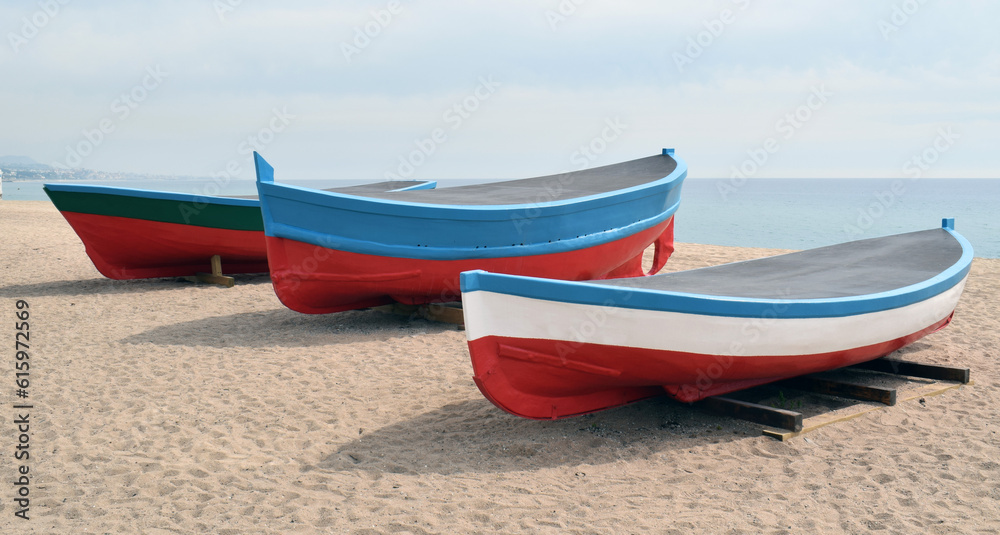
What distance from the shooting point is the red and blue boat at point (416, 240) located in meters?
6.60

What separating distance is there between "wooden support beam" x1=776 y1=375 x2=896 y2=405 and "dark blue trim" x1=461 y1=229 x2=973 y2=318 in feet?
2.03

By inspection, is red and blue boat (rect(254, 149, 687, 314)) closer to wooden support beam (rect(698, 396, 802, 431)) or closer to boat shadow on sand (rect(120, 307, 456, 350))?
boat shadow on sand (rect(120, 307, 456, 350))

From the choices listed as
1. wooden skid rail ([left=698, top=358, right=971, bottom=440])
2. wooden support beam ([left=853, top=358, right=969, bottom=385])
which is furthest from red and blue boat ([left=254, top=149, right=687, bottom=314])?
wooden support beam ([left=853, top=358, right=969, bottom=385])

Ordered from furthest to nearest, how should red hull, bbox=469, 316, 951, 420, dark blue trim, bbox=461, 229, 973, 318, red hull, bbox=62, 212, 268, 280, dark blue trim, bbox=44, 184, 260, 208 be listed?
red hull, bbox=62, 212, 268, 280 < dark blue trim, bbox=44, 184, 260, 208 < red hull, bbox=469, 316, 951, 420 < dark blue trim, bbox=461, 229, 973, 318

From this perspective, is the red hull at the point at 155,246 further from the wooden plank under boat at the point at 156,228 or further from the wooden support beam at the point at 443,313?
the wooden support beam at the point at 443,313

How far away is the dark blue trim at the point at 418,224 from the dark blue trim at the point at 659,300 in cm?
304

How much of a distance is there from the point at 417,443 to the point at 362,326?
347 centimetres

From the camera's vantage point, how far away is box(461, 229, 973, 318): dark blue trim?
3.71 meters

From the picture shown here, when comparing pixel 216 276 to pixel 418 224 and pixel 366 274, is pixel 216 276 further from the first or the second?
pixel 418 224

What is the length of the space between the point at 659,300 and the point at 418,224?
3.36 m

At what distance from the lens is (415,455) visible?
402cm

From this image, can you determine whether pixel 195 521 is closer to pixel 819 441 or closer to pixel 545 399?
pixel 545 399

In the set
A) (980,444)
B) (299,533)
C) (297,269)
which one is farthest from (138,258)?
(980,444)

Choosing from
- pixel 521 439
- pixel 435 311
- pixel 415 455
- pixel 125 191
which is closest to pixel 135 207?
pixel 125 191
